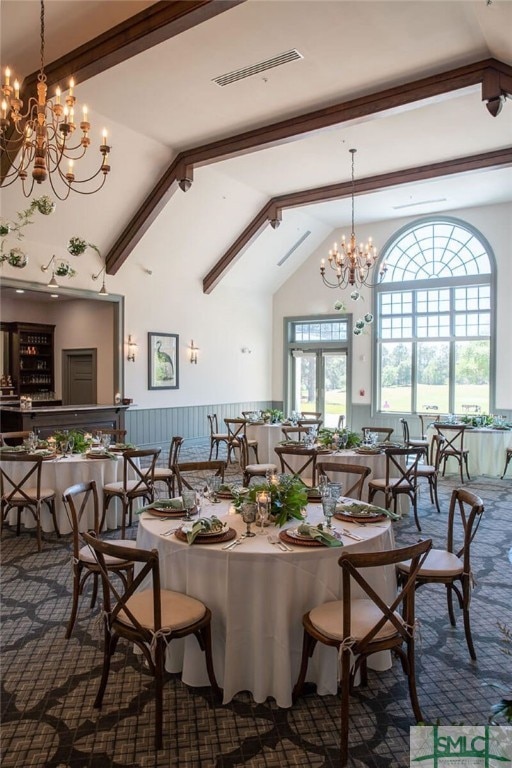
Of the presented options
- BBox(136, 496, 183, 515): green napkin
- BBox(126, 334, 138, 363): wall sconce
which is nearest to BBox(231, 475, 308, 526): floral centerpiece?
BBox(136, 496, 183, 515): green napkin

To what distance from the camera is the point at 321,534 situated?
2734mm

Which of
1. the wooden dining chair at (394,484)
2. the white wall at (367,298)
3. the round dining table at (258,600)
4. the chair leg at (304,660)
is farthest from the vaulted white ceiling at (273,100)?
the chair leg at (304,660)

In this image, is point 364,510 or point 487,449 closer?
point 364,510

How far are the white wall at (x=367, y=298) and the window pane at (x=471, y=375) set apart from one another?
0.32 metres

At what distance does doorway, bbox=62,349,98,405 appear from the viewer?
35.1 feet

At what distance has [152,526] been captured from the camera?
302cm

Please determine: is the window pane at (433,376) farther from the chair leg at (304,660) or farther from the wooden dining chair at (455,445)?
the chair leg at (304,660)

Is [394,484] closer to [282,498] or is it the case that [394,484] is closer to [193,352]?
[282,498]

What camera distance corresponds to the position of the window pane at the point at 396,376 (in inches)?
479

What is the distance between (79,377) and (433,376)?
807 cm

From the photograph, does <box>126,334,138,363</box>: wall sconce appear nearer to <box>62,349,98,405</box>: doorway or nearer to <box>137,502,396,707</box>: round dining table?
<box>62,349,98,405</box>: doorway

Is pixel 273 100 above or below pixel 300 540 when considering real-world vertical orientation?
above

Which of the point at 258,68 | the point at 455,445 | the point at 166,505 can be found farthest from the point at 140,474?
the point at 455,445

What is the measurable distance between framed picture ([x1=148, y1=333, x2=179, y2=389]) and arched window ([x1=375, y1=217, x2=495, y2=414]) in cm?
499
